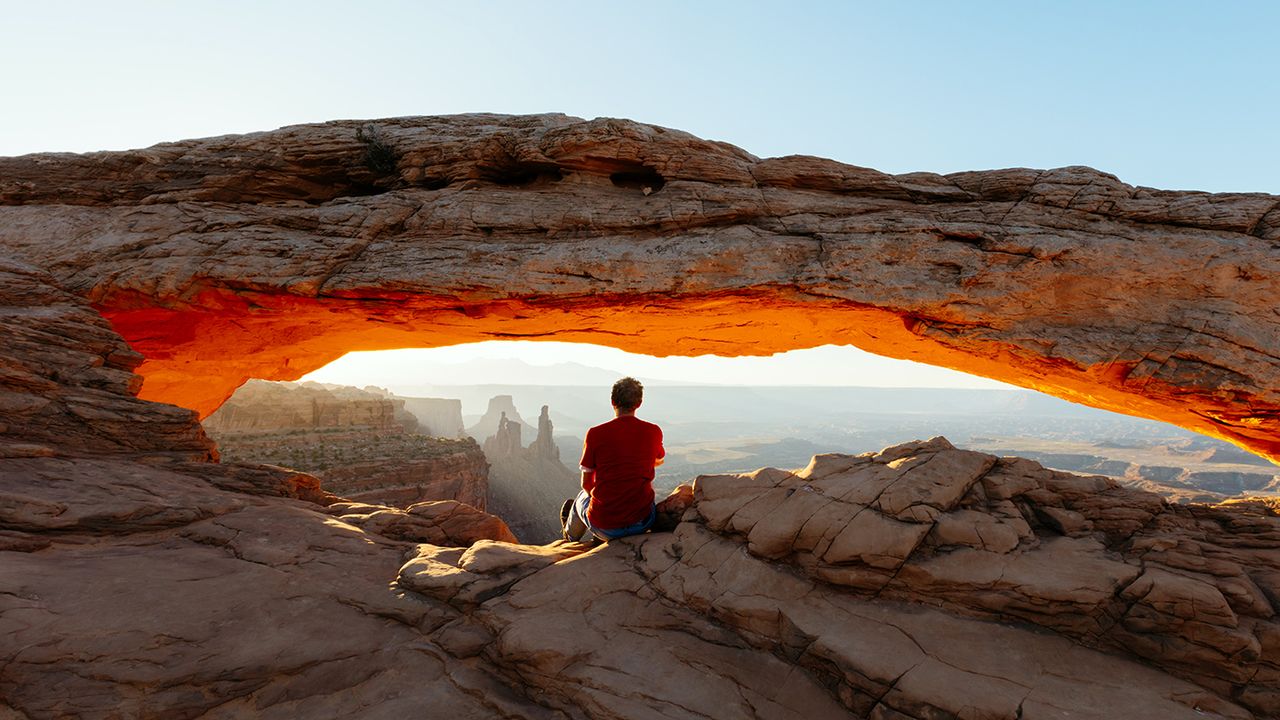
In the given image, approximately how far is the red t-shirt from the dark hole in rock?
6.86m

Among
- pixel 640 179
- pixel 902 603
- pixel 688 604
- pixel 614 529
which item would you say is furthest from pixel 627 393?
pixel 640 179

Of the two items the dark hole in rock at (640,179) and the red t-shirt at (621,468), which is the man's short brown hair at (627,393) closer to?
the red t-shirt at (621,468)

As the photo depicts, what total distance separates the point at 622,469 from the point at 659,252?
540cm

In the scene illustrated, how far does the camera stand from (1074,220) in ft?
35.7

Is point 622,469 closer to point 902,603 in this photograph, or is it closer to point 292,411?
point 902,603

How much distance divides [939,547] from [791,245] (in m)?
6.87

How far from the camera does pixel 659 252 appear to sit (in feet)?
38.4

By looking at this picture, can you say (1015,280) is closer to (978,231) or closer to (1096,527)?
(978,231)

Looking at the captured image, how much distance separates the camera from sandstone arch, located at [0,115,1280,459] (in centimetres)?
1024

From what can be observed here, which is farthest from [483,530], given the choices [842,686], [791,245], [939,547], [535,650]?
[791,245]

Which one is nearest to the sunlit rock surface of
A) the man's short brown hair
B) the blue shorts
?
the blue shorts

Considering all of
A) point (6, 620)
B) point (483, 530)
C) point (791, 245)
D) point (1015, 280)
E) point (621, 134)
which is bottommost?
point (483, 530)

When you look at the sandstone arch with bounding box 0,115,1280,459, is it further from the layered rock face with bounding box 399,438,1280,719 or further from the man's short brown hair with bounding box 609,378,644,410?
the layered rock face with bounding box 399,438,1280,719

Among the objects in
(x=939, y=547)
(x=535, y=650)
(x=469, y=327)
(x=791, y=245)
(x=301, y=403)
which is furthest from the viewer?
(x=301, y=403)
